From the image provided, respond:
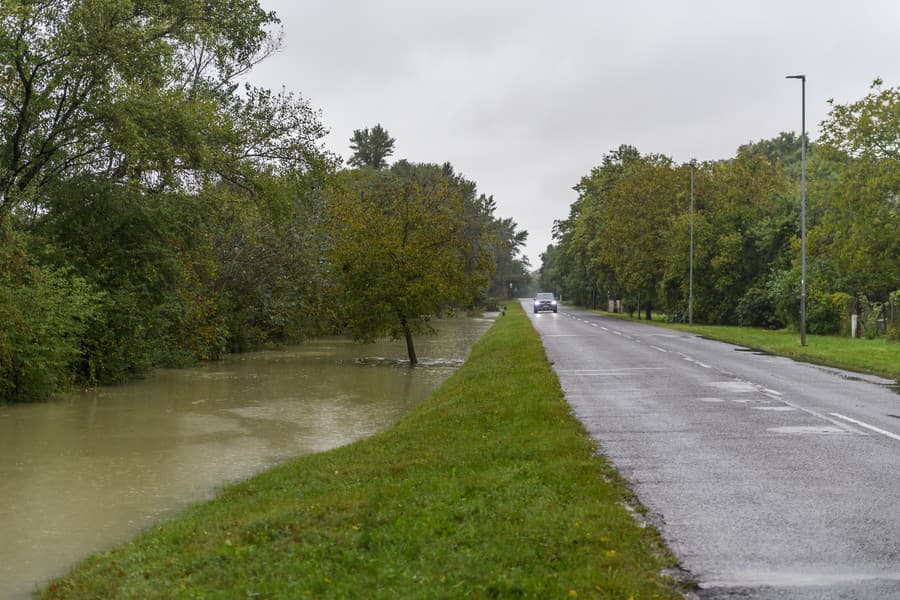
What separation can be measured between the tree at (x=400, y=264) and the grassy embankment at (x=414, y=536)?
21.8 metres

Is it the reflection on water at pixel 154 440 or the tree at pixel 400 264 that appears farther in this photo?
the tree at pixel 400 264

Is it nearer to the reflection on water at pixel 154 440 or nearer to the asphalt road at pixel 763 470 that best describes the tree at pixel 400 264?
the reflection on water at pixel 154 440

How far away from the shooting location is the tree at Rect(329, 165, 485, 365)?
33094mm

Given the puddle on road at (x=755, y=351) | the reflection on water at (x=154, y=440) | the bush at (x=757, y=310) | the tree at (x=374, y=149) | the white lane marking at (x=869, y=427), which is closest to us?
the reflection on water at (x=154, y=440)

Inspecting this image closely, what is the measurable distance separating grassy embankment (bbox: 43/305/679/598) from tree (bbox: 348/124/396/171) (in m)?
96.0

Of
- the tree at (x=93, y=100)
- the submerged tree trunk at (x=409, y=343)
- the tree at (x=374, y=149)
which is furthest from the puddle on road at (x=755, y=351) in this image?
the tree at (x=374, y=149)

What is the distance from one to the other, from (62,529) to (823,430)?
9684 mm

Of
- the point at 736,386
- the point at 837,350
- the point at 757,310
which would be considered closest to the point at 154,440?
the point at 736,386

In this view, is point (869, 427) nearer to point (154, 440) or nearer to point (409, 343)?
point (154, 440)

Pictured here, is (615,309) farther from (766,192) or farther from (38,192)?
A: (38,192)

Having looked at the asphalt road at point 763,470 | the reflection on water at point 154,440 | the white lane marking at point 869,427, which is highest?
the white lane marking at point 869,427

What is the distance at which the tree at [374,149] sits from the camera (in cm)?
10519

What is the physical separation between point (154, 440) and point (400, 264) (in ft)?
59.6

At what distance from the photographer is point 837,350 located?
28.4 m
